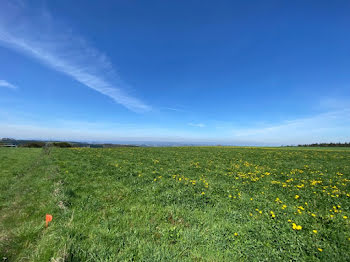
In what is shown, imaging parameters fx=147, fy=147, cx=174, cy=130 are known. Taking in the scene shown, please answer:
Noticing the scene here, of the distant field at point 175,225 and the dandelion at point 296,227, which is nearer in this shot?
the distant field at point 175,225

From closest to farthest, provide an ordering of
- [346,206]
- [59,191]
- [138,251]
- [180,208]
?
[138,251] → [180,208] → [346,206] → [59,191]

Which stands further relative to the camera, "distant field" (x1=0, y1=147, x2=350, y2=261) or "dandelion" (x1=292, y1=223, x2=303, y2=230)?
"dandelion" (x1=292, y1=223, x2=303, y2=230)

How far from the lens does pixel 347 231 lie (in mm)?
3973

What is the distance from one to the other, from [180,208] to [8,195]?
27.7ft

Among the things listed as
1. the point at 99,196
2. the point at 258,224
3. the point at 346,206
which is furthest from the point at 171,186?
the point at 346,206

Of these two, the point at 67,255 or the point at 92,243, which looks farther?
the point at 92,243

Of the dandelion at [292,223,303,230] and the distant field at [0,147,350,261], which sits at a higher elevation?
the dandelion at [292,223,303,230]

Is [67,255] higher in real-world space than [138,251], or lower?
higher

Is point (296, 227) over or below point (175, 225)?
over

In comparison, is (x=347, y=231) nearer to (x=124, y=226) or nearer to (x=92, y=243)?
(x=124, y=226)

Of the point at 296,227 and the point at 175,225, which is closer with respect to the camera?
the point at 296,227

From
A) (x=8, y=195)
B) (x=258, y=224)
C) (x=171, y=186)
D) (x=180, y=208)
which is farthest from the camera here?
(x=171, y=186)

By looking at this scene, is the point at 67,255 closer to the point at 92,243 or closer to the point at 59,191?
the point at 92,243

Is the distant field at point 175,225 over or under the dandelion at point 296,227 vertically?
under
